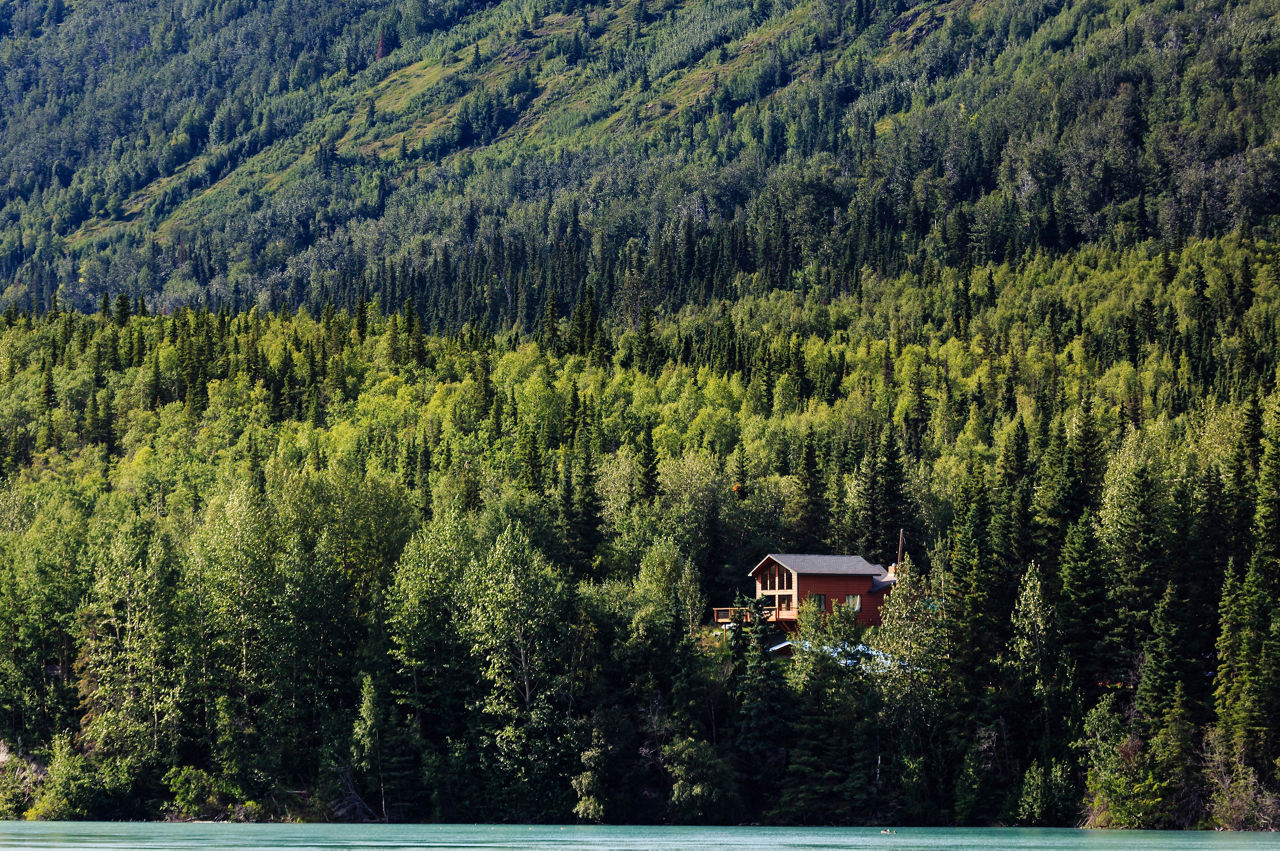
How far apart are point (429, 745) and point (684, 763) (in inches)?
587

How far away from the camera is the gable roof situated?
114312 mm

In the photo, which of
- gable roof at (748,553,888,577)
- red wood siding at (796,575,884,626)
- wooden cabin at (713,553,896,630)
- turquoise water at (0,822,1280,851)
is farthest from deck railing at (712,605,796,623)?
turquoise water at (0,822,1280,851)

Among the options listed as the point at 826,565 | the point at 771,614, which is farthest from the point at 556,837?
the point at 826,565

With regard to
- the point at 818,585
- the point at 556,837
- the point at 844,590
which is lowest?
the point at 556,837

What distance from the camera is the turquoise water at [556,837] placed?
228 ft

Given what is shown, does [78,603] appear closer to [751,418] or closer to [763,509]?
[763,509]

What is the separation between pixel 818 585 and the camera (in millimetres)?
114438

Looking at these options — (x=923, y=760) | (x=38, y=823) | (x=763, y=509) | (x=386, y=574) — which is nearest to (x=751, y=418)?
(x=763, y=509)

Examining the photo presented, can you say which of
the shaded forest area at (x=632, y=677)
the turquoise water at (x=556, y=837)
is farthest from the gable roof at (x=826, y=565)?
the turquoise water at (x=556, y=837)

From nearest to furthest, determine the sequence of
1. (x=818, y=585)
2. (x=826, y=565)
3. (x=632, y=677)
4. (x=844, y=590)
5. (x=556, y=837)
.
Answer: (x=556, y=837) < (x=632, y=677) < (x=818, y=585) < (x=844, y=590) < (x=826, y=565)

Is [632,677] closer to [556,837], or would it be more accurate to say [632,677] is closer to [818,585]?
[556,837]

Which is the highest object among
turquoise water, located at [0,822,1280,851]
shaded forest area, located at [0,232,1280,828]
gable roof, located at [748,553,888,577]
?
gable roof, located at [748,553,888,577]

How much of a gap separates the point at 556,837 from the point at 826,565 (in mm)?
45582

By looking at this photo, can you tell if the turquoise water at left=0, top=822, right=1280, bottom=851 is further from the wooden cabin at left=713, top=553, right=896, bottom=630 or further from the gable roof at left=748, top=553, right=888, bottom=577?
the gable roof at left=748, top=553, right=888, bottom=577
